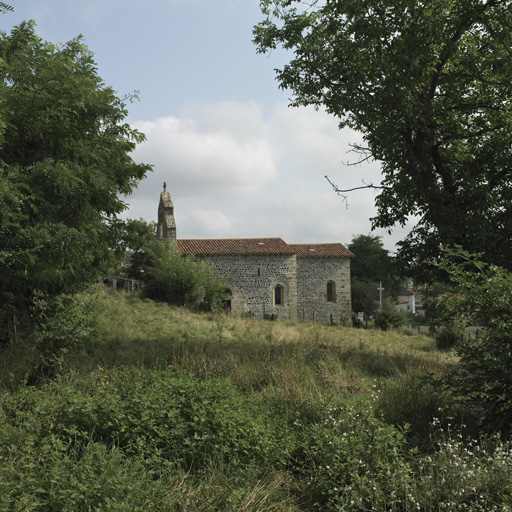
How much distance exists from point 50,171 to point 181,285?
53.5 ft

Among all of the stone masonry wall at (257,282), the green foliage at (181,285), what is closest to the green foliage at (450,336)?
the green foliage at (181,285)

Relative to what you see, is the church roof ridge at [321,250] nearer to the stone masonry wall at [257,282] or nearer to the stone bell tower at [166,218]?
the stone masonry wall at [257,282]

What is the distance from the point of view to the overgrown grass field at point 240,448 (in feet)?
11.6

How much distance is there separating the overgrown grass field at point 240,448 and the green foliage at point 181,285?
1684cm

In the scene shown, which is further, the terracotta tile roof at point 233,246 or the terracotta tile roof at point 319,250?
the terracotta tile roof at point 319,250

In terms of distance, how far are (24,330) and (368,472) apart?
8.05 m

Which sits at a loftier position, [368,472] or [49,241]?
[49,241]

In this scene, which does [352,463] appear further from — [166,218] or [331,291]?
[331,291]

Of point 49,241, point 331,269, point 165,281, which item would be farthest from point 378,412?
point 331,269

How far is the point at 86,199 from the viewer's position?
8.78 meters

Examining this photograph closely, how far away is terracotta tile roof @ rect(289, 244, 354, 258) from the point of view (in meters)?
32.2

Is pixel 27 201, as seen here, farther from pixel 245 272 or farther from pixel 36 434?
pixel 245 272

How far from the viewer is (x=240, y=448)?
14.4 ft

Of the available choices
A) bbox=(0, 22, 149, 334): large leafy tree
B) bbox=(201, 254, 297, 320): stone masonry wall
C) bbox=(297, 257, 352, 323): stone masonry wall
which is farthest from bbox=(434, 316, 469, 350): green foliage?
bbox=(297, 257, 352, 323): stone masonry wall
